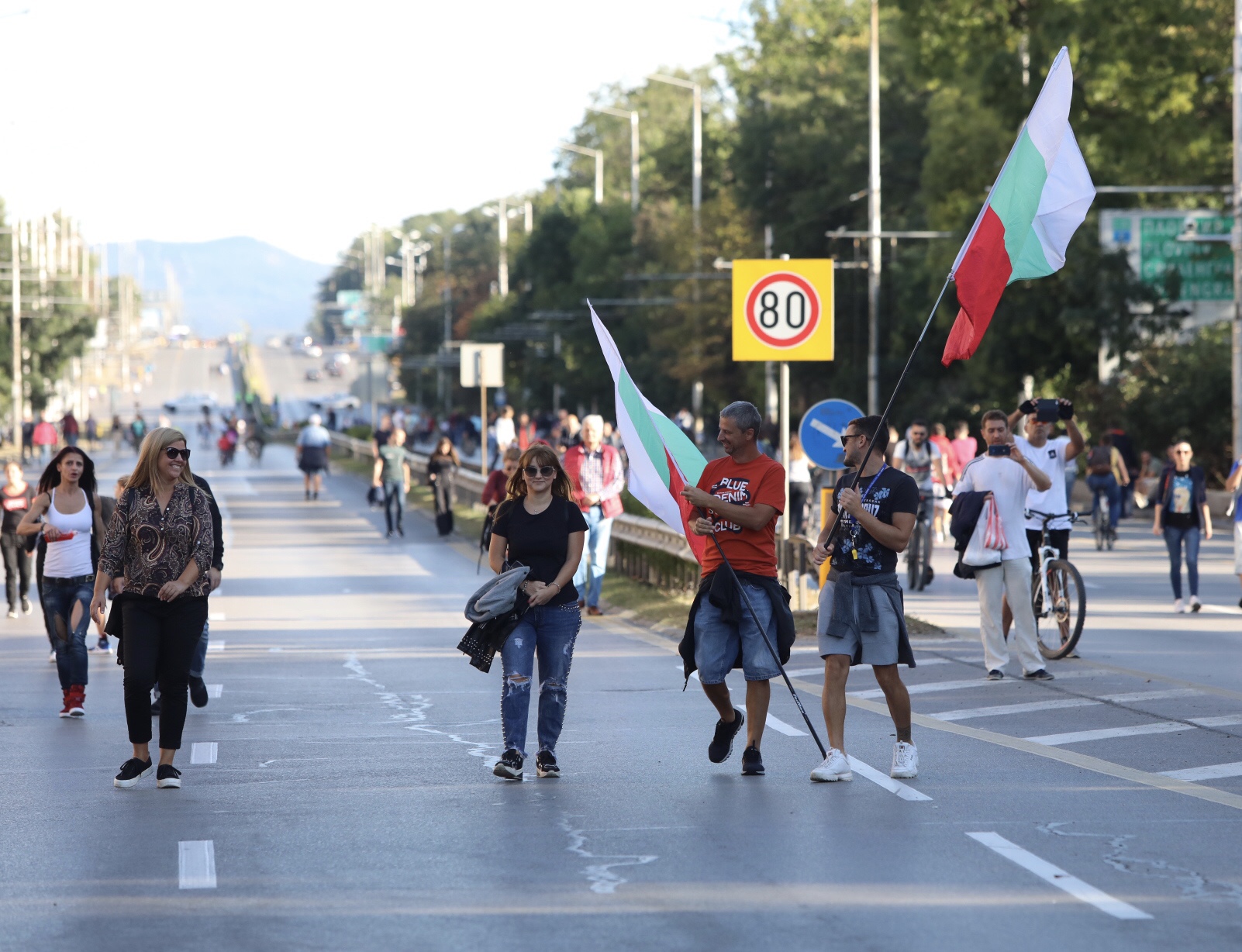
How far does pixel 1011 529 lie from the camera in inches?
541

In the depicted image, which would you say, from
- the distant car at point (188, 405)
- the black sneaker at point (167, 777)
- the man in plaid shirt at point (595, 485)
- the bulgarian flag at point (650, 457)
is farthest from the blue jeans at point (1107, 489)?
the distant car at point (188, 405)

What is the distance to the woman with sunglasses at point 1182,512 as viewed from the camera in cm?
1866

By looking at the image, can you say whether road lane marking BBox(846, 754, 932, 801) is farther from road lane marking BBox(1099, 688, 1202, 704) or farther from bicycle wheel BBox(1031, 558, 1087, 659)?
bicycle wheel BBox(1031, 558, 1087, 659)

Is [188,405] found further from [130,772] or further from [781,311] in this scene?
[130,772]

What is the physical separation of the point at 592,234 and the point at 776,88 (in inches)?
379

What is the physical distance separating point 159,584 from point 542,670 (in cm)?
188

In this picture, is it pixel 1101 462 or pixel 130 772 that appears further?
pixel 1101 462

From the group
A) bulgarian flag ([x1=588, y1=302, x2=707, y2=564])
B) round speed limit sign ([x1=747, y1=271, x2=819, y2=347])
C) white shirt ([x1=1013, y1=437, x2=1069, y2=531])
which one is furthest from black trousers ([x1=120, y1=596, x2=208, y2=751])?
round speed limit sign ([x1=747, y1=271, x2=819, y2=347])

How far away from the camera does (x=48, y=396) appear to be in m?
89.8

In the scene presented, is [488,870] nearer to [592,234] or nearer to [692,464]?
[692,464]

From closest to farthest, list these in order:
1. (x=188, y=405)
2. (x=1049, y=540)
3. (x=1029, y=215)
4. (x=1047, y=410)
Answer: (x=1029, y=215) < (x=1047, y=410) < (x=1049, y=540) < (x=188, y=405)

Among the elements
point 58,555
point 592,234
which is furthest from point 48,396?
point 58,555

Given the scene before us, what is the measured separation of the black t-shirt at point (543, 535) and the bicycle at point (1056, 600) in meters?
5.32

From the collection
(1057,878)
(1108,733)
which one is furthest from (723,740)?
(1057,878)
